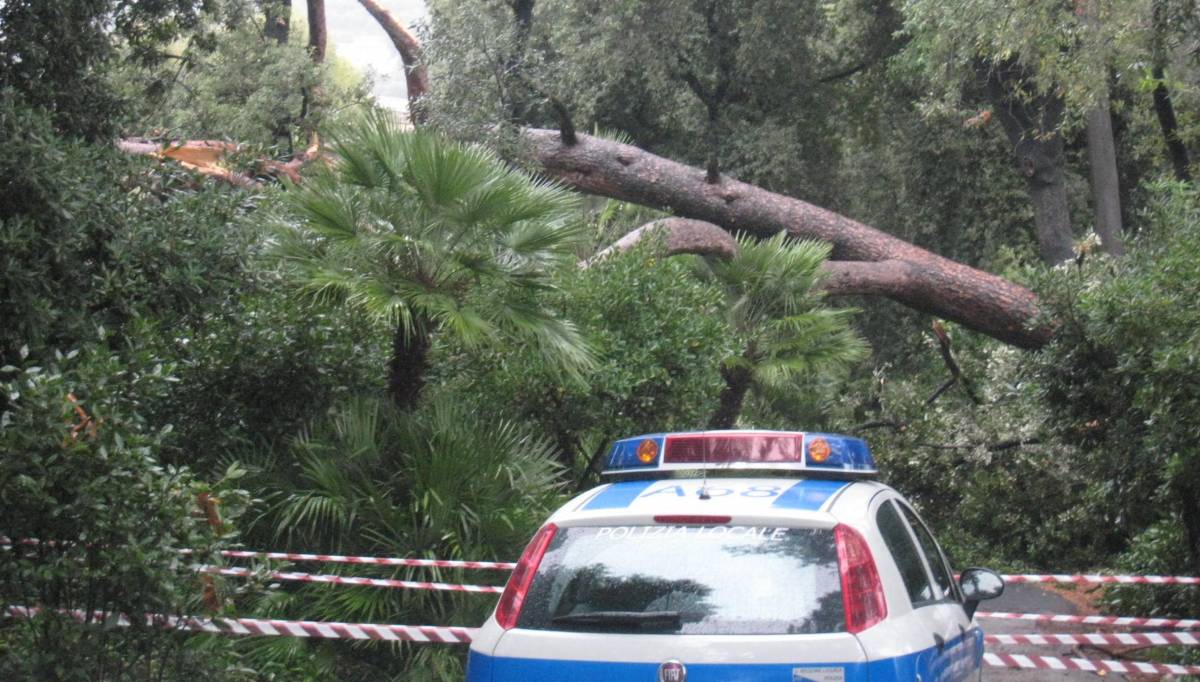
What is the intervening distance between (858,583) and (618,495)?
1077mm

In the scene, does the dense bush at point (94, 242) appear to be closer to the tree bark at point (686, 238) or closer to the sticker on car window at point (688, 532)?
the sticker on car window at point (688, 532)

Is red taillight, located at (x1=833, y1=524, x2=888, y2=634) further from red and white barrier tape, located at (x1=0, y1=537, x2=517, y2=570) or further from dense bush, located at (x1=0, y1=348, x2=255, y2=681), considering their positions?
red and white barrier tape, located at (x1=0, y1=537, x2=517, y2=570)

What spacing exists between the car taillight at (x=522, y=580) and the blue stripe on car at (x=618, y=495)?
22 cm

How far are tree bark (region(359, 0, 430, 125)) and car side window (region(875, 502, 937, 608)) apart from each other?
1143 centimetres

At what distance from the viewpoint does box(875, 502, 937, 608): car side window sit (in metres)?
4.55

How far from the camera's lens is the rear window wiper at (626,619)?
4105 millimetres

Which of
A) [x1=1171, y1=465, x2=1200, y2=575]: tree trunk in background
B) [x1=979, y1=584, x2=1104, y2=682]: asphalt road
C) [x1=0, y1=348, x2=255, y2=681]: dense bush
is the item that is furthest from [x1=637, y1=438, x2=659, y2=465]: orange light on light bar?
[x1=979, y1=584, x2=1104, y2=682]: asphalt road

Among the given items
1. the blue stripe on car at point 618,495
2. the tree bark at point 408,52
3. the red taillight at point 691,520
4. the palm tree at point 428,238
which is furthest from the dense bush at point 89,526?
the tree bark at point 408,52

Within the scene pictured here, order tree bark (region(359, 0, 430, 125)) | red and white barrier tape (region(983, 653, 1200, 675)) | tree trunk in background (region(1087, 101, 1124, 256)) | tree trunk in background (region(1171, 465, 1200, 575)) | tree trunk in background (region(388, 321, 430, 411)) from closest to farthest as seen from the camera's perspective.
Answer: red and white barrier tape (region(983, 653, 1200, 675)), tree trunk in background (region(1171, 465, 1200, 575)), tree trunk in background (region(388, 321, 430, 411)), tree bark (region(359, 0, 430, 125)), tree trunk in background (region(1087, 101, 1124, 256))

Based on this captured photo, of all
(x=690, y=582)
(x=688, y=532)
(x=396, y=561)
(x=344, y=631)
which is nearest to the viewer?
(x=690, y=582)

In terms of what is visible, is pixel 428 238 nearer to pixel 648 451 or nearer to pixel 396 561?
pixel 396 561

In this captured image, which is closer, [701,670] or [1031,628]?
[701,670]

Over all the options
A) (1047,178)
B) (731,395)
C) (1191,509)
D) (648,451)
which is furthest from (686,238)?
(648,451)

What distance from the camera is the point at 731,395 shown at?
14664 mm
